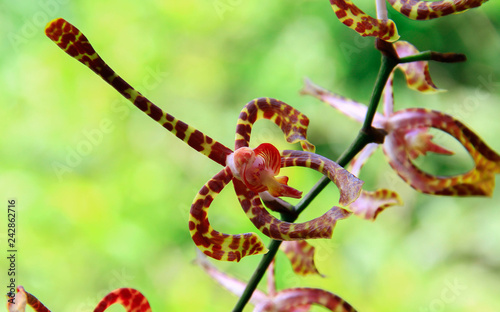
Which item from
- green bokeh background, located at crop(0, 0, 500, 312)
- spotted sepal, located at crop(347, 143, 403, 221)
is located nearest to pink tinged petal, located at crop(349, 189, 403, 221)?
spotted sepal, located at crop(347, 143, 403, 221)

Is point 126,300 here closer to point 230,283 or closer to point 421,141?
point 230,283

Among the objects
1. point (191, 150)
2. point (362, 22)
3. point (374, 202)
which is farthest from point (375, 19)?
point (191, 150)

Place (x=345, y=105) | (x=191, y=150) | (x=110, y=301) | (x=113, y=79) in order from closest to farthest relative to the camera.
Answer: (x=113, y=79), (x=110, y=301), (x=345, y=105), (x=191, y=150)

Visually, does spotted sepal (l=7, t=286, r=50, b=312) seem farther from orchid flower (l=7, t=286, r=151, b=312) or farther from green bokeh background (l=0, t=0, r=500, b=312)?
green bokeh background (l=0, t=0, r=500, b=312)

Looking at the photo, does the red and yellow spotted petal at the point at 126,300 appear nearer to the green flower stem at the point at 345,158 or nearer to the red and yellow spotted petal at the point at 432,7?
the green flower stem at the point at 345,158

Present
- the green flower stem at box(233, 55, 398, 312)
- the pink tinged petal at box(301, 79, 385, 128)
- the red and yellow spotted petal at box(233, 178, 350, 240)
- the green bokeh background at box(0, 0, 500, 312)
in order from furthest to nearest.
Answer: the green bokeh background at box(0, 0, 500, 312), the pink tinged petal at box(301, 79, 385, 128), the green flower stem at box(233, 55, 398, 312), the red and yellow spotted petal at box(233, 178, 350, 240)
